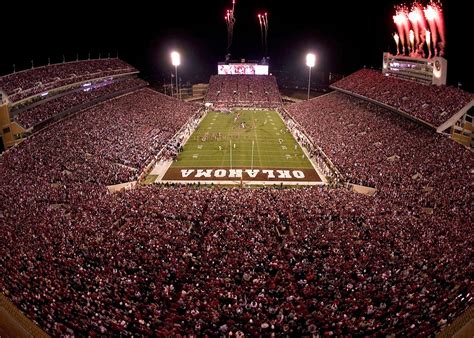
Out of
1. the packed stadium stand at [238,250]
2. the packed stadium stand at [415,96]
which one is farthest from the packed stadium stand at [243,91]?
the packed stadium stand at [238,250]

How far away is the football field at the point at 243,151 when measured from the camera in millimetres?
32406

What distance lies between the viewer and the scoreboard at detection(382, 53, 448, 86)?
127ft

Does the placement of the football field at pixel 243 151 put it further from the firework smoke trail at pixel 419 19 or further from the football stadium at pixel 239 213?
the firework smoke trail at pixel 419 19

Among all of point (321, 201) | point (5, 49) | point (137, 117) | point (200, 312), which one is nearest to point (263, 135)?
point (137, 117)

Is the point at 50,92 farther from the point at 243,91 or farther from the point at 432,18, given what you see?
the point at 432,18

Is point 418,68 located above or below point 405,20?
below

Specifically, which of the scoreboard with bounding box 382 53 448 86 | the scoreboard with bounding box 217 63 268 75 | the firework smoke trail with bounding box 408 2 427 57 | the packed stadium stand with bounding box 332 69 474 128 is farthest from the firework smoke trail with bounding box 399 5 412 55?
the scoreboard with bounding box 217 63 268 75

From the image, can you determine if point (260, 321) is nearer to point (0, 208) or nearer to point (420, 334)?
point (420, 334)

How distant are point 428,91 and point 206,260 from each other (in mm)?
32717

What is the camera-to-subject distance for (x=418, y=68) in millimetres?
42750

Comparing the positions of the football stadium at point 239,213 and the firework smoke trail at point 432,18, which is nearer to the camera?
the football stadium at point 239,213

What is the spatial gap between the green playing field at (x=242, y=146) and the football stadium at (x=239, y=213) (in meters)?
0.30

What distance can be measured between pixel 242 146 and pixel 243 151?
1.94m

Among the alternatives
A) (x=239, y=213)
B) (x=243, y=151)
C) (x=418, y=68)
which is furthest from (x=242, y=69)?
(x=239, y=213)
